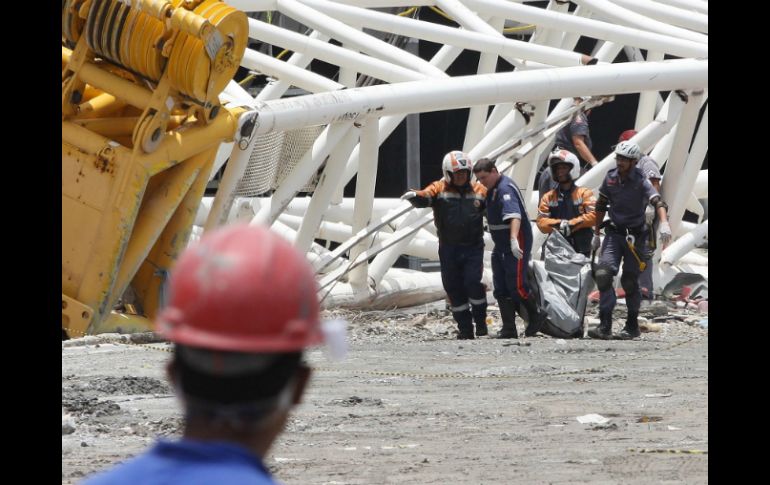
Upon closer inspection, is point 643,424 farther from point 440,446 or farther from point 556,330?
point 556,330

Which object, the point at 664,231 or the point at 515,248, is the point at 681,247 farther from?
the point at 515,248

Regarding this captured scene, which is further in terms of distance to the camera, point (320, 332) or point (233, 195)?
point (233, 195)

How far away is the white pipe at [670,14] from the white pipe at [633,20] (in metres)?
0.19

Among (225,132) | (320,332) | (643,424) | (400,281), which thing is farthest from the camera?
(400,281)

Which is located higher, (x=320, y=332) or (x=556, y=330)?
(x=320, y=332)

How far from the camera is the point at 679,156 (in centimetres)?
1274

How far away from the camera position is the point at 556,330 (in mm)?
11000

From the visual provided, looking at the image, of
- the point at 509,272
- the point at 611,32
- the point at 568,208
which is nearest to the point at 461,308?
the point at 509,272

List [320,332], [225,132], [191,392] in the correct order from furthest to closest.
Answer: [225,132] → [320,332] → [191,392]

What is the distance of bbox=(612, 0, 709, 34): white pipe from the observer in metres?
13.9

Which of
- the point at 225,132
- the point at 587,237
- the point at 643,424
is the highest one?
the point at 225,132

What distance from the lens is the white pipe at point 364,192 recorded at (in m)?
11.1

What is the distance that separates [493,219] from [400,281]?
6.49 ft
